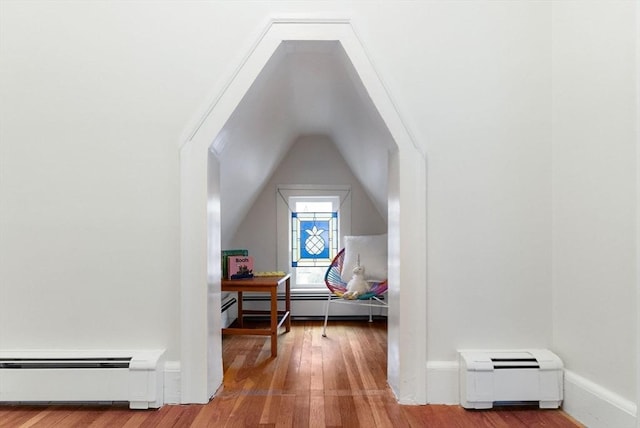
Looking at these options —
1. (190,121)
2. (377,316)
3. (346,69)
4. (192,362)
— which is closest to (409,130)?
(346,69)

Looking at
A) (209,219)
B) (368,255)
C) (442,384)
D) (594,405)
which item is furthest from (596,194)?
(368,255)

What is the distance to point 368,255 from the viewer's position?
3.84m

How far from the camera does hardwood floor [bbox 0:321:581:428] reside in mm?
1749

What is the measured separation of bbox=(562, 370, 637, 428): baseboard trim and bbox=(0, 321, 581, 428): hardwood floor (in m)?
0.06

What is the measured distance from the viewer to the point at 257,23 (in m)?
1.98

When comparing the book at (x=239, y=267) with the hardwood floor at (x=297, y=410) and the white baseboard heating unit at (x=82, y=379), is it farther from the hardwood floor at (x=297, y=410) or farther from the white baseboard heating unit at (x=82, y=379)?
the white baseboard heating unit at (x=82, y=379)

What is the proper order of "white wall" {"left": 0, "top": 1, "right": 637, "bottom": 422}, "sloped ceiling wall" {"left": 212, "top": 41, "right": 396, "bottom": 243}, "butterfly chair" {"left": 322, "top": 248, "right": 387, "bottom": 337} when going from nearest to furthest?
"white wall" {"left": 0, "top": 1, "right": 637, "bottom": 422}, "sloped ceiling wall" {"left": 212, "top": 41, "right": 396, "bottom": 243}, "butterfly chair" {"left": 322, "top": 248, "right": 387, "bottom": 337}

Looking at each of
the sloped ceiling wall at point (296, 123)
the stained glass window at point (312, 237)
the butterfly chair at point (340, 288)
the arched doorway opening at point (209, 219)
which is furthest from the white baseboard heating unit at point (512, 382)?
the stained glass window at point (312, 237)

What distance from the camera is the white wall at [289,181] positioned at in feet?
13.8

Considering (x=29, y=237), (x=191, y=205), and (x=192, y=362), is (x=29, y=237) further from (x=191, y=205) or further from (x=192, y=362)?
(x=192, y=362)

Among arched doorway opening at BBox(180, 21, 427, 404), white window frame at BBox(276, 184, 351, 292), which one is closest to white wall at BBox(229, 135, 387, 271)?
white window frame at BBox(276, 184, 351, 292)

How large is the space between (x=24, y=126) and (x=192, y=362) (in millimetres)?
1379

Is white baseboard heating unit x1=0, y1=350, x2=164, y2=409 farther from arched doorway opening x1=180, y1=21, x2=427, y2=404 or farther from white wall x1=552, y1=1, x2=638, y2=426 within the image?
white wall x1=552, y1=1, x2=638, y2=426

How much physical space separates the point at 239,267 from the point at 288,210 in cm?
112
